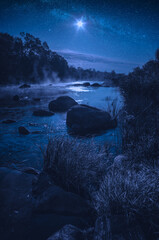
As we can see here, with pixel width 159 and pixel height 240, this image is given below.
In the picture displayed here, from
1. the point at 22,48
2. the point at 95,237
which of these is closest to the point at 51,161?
the point at 95,237

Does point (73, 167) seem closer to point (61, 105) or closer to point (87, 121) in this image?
point (87, 121)

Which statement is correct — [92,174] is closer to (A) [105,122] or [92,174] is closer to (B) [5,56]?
(A) [105,122]

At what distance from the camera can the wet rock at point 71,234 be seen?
1.88 metres

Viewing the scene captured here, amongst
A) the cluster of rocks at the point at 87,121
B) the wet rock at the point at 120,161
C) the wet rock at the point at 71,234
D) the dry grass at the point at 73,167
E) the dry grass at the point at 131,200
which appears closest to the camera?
the wet rock at the point at 71,234

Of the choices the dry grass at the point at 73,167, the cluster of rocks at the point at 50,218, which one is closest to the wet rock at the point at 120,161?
the dry grass at the point at 73,167

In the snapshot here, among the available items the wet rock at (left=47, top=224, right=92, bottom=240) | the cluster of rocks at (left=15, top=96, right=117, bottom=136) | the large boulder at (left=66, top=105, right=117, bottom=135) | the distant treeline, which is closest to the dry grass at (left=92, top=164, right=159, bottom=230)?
the wet rock at (left=47, top=224, right=92, bottom=240)

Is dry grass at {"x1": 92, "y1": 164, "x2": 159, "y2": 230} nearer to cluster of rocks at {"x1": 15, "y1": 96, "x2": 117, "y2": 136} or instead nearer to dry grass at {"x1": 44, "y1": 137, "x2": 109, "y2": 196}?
dry grass at {"x1": 44, "y1": 137, "x2": 109, "y2": 196}

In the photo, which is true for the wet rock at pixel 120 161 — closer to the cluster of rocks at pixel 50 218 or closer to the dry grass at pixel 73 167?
the dry grass at pixel 73 167

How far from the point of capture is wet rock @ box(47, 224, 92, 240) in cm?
188

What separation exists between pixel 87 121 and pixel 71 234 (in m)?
6.70

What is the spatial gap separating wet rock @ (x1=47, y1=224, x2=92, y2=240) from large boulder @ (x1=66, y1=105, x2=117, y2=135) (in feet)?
19.6

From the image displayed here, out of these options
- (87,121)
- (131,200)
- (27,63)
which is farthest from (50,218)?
(27,63)

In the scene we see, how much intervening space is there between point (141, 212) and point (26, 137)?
5.89 meters

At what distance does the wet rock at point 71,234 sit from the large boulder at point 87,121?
5.97 meters
